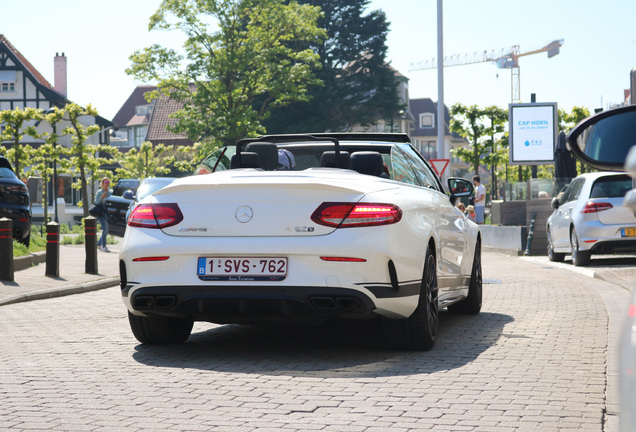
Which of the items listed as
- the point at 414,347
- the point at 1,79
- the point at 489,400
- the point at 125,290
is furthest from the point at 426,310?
the point at 1,79

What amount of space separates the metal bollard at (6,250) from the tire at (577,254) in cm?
974

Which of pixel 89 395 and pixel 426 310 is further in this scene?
pixel 426 310

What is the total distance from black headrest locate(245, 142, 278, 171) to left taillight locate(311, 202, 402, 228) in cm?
140

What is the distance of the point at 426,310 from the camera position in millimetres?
6699

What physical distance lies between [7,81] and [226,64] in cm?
2480

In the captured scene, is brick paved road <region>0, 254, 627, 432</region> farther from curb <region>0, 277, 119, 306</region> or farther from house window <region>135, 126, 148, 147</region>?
house window <region>135, 126, 148, 147</region>

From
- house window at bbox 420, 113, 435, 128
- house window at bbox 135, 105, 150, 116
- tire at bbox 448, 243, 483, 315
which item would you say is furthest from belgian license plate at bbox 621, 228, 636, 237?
house window at bbox 420, 113, 435, 128

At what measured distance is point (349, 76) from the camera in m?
61.1

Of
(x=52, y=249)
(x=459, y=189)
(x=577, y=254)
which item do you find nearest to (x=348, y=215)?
(x=459, y=189)

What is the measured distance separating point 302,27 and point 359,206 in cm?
4264

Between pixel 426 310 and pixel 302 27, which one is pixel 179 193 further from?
pixel 302 27

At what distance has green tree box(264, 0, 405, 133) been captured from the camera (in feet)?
196

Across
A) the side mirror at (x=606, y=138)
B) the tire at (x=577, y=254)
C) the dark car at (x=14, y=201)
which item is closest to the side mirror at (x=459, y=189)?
the side mirror at (x=606, y=138)

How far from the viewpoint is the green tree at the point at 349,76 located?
59.9 metres
